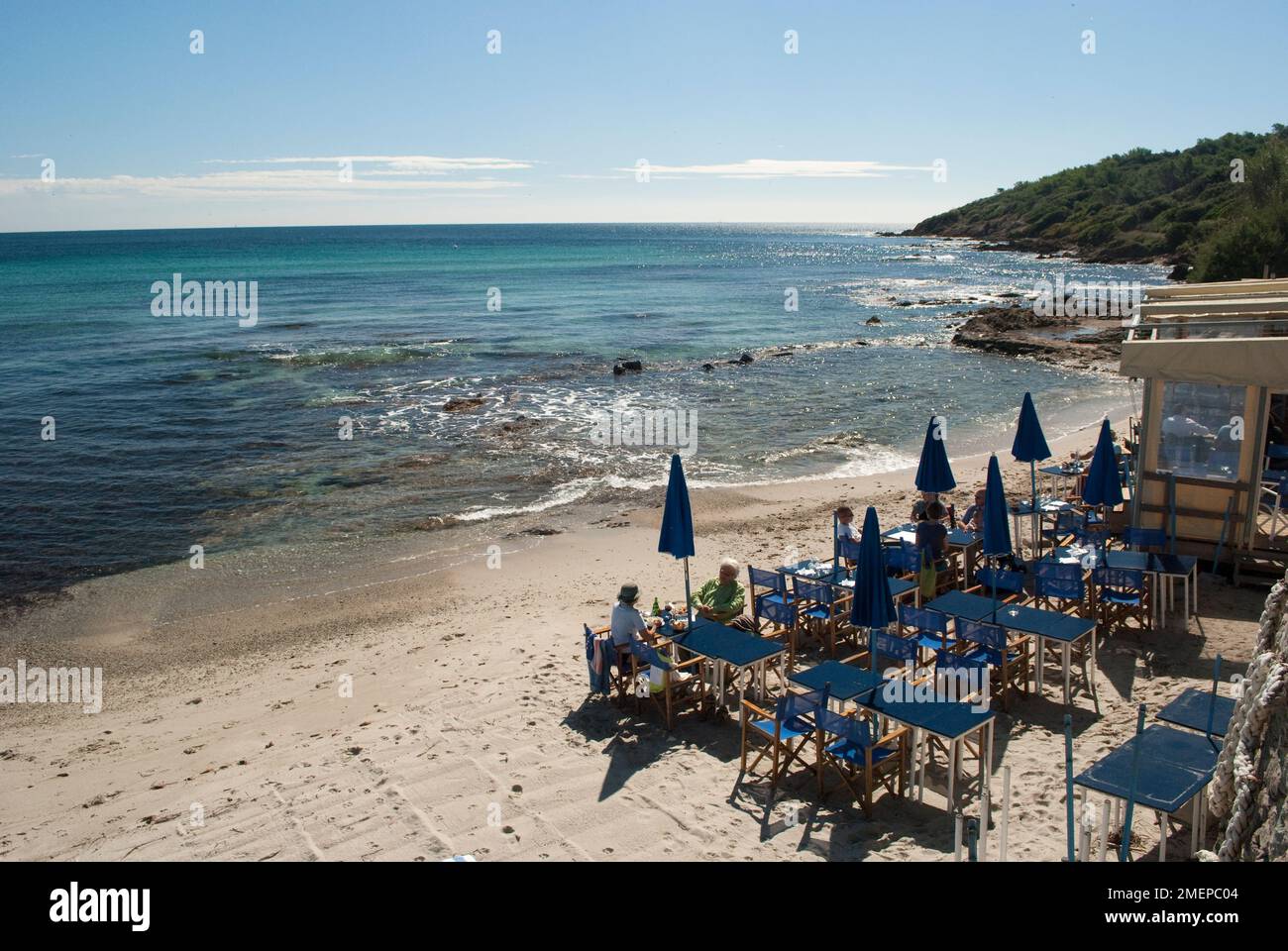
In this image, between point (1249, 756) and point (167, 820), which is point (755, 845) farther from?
point (167, 820)

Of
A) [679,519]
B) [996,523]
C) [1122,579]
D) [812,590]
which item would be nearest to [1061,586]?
[1122,579]

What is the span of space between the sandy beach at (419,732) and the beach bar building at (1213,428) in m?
0.99

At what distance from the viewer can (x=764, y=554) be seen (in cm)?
1443

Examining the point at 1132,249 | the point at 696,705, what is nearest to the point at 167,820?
the point at 696,705

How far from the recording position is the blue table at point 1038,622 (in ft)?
27.6

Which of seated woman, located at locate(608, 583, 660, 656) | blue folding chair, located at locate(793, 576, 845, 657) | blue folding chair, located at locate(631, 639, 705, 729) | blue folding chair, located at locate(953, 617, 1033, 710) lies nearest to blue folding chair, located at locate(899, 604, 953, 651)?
blue folding chair, located at locate(953, 617, 1033, 710)

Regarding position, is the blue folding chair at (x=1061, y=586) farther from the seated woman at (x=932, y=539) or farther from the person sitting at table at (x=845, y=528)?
the person sitting at table at (x=845, y=528)

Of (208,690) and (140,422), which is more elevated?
(140,422)

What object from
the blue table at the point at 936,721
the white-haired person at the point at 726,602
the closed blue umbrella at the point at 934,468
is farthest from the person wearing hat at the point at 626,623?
the closed blue umbrella at the point at 934,468

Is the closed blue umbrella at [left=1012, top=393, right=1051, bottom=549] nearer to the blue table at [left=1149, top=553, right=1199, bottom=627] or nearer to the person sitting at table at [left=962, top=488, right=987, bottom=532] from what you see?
the person sitting at table at [left=962, top=488, right=987, bottom=532]

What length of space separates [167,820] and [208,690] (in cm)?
371

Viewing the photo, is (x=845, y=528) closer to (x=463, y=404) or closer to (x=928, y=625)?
(x=928, y=625)

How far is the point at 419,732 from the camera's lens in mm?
8672

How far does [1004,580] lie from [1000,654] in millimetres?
1811
